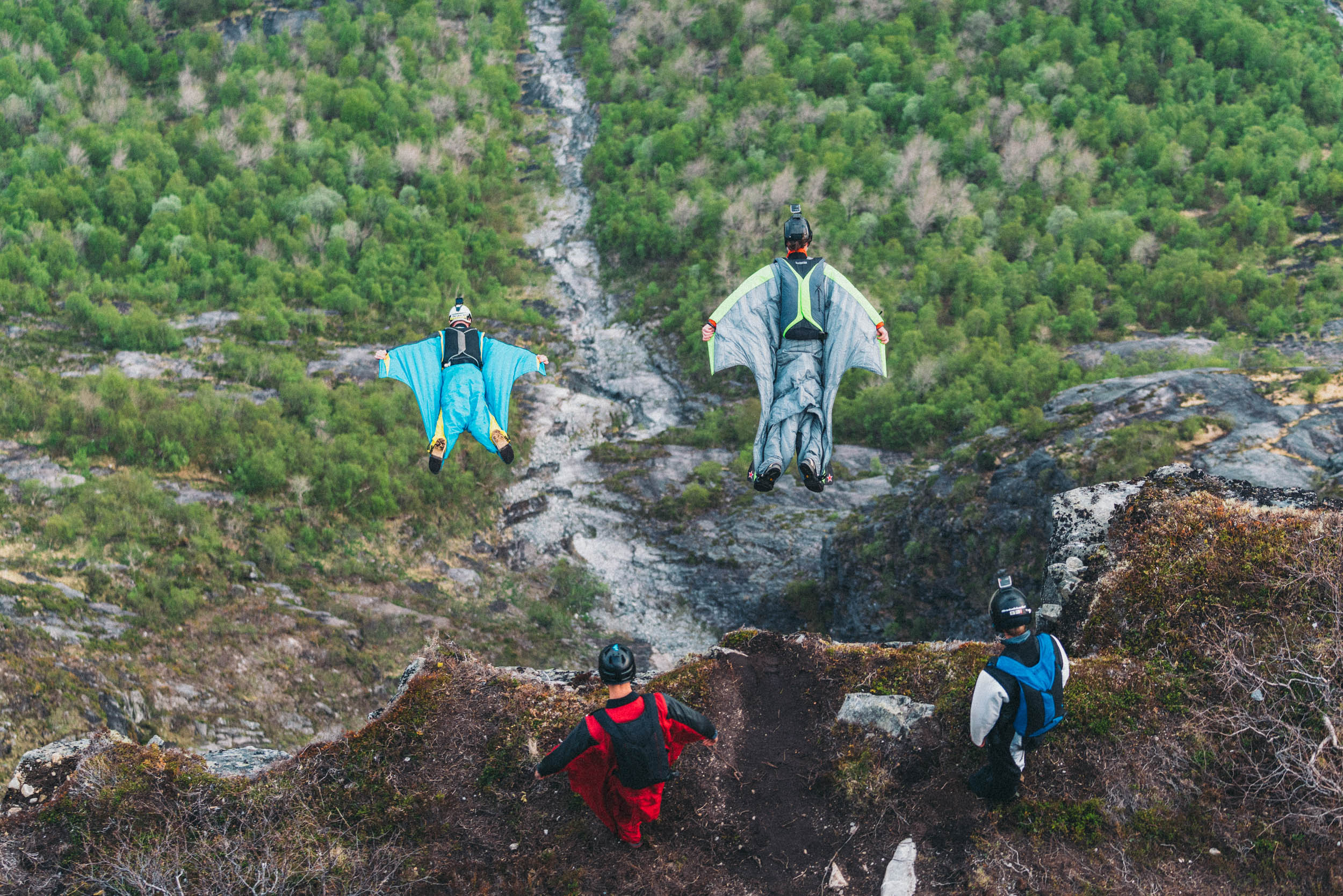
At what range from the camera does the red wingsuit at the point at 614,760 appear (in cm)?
670

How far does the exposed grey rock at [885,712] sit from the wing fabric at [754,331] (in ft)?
10.9

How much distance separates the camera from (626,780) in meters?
6.92

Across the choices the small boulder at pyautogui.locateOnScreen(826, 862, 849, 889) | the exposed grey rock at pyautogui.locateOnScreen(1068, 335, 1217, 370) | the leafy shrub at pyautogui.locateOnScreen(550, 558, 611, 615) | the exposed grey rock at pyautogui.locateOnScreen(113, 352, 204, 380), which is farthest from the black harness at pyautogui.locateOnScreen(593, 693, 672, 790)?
the exposed grey rock at pyautogui.locateOnScreen(113, 352, 204, 380)

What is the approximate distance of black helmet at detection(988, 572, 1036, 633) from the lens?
21.3 feet

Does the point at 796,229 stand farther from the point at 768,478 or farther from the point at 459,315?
the point at 459,315

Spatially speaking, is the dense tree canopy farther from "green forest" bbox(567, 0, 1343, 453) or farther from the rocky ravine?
"green forest" bbox(567, 0, 1343, 453)

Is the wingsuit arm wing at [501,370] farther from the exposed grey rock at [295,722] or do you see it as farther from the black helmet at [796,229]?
the exposed grey rock at [295,722]

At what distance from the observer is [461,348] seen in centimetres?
1109

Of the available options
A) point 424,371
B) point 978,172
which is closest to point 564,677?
point 424,371

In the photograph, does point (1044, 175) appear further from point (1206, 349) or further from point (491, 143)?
point (491, 143)

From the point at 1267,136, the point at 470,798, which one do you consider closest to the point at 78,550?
the point at 470,798

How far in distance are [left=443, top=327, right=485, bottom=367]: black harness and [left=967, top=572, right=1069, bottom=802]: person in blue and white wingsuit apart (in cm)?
669

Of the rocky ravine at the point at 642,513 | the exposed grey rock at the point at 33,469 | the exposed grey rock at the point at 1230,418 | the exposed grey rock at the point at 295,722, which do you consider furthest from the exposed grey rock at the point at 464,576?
the exposed grey rock at the point at 1230,418

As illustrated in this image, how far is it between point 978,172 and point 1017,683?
93.7ft
